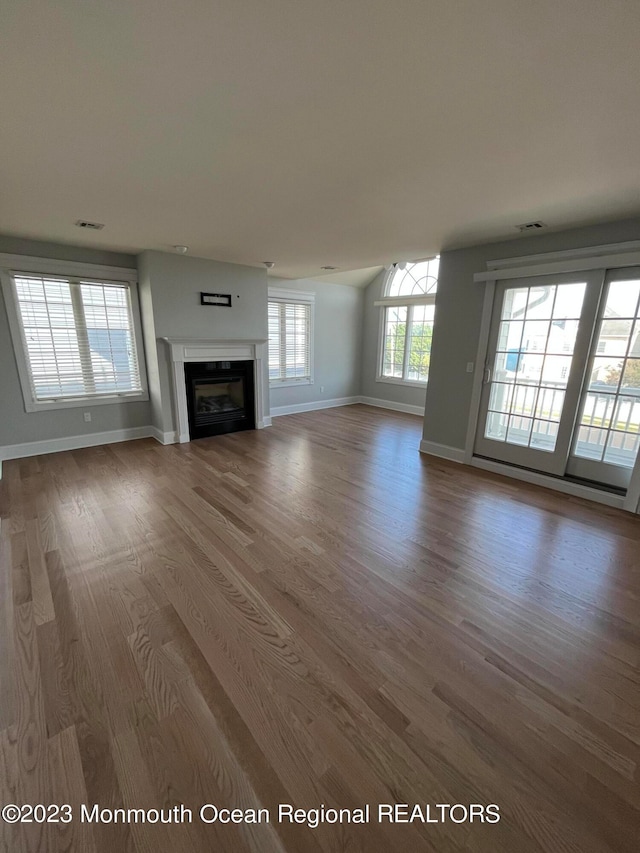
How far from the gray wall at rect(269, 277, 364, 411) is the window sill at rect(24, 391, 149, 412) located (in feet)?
7.39

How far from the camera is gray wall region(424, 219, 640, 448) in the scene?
12.2 ft

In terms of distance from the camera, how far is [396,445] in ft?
15.7

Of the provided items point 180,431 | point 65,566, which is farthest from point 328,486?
point 180,431

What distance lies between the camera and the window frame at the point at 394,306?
631 centimetres

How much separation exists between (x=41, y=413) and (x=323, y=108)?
436cm

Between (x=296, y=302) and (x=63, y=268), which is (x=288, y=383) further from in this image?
(x=63, y=268)

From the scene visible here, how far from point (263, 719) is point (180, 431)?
3.88 metres

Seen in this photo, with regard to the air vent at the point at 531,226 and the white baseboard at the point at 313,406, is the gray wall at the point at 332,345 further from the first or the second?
the air vent at the point at 531,226

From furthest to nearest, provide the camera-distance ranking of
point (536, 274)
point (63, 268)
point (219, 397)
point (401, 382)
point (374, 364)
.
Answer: point (374, 364), point (401, 382), point (219, 397), point (63, 268), point (536, 274)

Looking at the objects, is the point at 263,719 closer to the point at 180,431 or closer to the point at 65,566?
the point at 65,566

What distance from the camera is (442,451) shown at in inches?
172

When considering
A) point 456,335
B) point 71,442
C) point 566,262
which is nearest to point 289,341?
point 456,335

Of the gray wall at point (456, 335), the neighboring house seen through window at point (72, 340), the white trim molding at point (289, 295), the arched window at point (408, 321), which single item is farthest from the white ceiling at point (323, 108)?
the arched window at point (408, 321)

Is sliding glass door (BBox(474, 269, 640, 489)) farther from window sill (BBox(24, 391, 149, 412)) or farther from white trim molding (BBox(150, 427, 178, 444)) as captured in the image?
window sill (BBox(24, 391, 149, 412))
